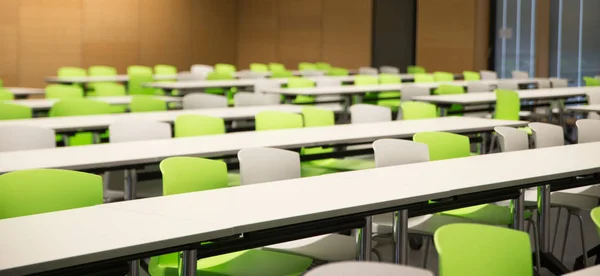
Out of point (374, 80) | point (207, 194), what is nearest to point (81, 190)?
point (207, 194)

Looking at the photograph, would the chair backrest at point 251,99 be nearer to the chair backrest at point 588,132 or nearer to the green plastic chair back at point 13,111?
the green plastic chair back at point 13,111

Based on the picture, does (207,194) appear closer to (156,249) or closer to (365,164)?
(156,249)

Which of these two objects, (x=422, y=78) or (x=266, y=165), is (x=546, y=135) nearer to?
(x=266, y=165)

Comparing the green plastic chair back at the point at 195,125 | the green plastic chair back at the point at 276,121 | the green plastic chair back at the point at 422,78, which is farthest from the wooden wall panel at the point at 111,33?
the green plastic chair back at the point at 195,125

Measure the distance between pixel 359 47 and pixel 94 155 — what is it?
1287 cm

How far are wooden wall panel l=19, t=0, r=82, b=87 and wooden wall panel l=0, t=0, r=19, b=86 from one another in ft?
0.32

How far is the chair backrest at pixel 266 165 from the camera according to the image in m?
4.43

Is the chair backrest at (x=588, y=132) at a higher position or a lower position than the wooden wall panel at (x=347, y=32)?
lower

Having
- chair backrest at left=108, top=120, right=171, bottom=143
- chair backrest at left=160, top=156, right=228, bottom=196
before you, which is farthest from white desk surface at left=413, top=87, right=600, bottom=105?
chair backrest at left=160, top=156, right=228, bottom=196

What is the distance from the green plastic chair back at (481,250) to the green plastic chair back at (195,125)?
3.66 m

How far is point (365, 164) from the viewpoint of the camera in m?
6.47

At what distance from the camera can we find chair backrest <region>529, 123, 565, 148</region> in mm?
5820

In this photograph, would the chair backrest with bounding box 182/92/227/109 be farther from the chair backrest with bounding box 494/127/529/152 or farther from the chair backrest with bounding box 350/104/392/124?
the chair backrest with bounding box 494/127/529/152

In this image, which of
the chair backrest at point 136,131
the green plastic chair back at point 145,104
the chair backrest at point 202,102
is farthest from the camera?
the chair backrest at point 202,102
